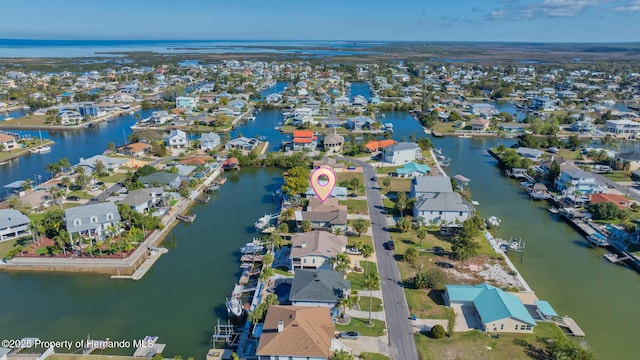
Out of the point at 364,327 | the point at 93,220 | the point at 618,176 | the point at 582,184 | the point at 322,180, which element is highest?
the point at 322,180

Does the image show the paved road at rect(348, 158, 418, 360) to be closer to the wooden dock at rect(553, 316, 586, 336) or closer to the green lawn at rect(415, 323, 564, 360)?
the green lawn at rect(415, 323, 564, 360)

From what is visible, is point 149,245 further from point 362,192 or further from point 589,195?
point 589,195

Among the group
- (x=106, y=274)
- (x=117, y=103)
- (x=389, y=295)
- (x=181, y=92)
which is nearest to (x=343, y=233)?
(x=389, y=295)

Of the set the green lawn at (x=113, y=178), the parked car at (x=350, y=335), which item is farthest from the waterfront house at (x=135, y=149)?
the parked car at (x=350, y=335)

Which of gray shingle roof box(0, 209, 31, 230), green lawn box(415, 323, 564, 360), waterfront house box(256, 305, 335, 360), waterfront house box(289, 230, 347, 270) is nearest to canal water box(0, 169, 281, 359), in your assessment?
waterfront house box(256, 305, 335, 360)

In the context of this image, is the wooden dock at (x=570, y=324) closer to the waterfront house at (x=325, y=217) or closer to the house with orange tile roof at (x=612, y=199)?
the waterfront house at (x=325, y=217)

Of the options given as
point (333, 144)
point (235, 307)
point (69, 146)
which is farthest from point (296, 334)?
point (69, 146)

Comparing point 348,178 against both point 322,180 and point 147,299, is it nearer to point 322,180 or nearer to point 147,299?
point 322,180
